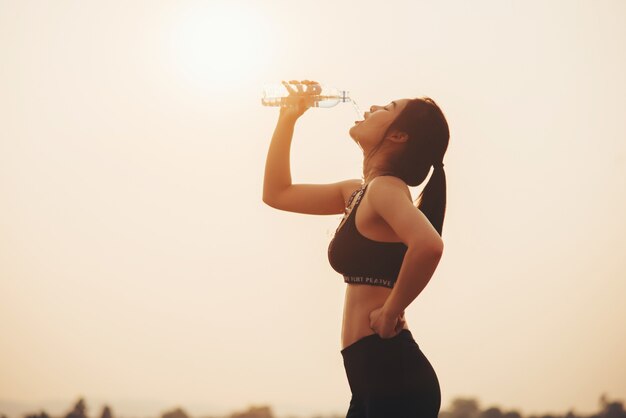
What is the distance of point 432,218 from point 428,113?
289 mm

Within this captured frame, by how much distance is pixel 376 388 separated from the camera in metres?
2.35

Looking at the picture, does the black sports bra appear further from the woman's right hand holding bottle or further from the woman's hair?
the woman's right hand holding bottle

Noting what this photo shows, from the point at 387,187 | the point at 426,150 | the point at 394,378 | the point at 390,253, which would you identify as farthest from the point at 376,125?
the point at 394,378

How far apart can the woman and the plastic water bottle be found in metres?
0.38

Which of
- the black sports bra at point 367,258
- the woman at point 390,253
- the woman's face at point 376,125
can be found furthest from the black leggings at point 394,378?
the woman's face at point 376,125

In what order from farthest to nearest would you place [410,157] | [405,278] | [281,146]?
[281,146], [410,157], [405,278]

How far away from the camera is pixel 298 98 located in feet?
9.85

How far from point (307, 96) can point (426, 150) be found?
1.96ft

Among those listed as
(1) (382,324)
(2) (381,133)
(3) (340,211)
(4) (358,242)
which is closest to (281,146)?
(3) (340,211)

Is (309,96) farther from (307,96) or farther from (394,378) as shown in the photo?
(394,378)

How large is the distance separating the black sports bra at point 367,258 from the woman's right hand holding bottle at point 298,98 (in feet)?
2.22

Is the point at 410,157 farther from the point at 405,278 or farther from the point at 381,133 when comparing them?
the point at 405,278

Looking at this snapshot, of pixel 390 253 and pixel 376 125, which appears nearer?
pixel 390 253

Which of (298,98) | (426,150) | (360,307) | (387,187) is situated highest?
(298,98)
